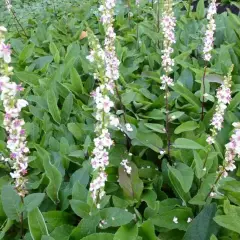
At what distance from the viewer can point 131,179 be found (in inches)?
125

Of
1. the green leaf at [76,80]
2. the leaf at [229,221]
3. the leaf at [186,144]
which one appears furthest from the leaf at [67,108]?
the leaf at [229,221]

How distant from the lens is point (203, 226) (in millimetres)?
2795

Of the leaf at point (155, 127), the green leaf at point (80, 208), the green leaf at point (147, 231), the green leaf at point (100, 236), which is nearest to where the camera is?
the green leaf at point (100, 236)

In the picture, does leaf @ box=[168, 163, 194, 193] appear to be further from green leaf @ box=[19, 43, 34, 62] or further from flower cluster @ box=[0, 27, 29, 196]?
green leaf @ box=[19, 43, 34, 62]

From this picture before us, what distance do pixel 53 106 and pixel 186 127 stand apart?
1.29 m

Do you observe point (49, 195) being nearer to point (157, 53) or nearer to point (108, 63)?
point (108, 63)

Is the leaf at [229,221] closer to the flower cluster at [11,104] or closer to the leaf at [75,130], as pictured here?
the flower cluster at [11,104]

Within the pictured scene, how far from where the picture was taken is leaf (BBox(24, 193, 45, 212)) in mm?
2761

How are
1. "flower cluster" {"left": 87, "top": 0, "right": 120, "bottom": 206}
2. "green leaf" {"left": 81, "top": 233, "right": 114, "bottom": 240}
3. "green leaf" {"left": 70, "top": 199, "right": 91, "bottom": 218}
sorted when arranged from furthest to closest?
"green leaf" {"left": 70, "top": 199, "right": 91, "bottom": 218}, "green leaf" {"left": 81, "top": 233, "right": 114, "bottom": 240}, "flower cluster" {"left": 87, "top": 0, "right": 120, "bottom": 206}

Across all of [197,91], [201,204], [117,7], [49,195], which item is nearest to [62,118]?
[49,195]

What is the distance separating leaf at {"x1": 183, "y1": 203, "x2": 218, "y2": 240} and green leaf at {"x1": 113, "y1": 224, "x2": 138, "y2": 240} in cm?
38

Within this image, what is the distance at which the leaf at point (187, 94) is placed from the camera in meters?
3.97

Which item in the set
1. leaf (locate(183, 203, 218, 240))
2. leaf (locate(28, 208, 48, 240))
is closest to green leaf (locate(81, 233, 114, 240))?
leaf (locate(28, 208, 48, 240))

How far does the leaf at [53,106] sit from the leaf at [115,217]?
1396 mm
